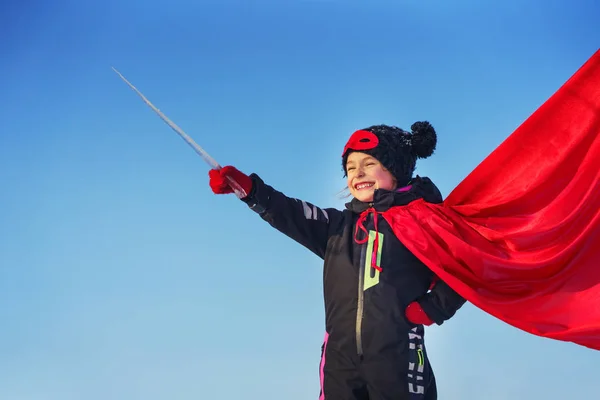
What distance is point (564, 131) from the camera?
7.29ft

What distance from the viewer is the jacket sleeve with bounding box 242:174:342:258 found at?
2172 mm

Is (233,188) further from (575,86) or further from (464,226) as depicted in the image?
(575,86)

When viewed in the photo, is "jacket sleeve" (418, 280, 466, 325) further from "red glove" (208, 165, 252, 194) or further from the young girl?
"red glove" (208, 165, 252, 194)

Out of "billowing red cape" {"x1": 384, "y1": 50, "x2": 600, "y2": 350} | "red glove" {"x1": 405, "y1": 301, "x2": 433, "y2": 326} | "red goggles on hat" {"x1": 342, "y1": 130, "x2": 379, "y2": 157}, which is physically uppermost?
"red goggles on hat" {"x1": 342, "y1": 130, "x2": 379, "y2": 157}

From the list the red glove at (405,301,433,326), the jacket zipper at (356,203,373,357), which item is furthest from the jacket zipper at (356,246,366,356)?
the red glove at (405,301,433,326)

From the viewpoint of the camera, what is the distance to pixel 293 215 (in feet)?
7.31

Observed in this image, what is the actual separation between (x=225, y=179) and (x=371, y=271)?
570 millimetres

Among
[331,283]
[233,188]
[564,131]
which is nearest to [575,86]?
[564,131]

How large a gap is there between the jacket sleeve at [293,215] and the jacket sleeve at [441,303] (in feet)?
1.40

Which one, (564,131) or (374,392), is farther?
(564,131)

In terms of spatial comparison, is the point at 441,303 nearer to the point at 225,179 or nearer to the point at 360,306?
the point at 360,306

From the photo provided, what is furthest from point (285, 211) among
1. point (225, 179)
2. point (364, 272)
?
point (364, 272)

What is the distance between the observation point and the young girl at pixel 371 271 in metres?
2.01

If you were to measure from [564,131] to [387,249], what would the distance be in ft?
2.45
